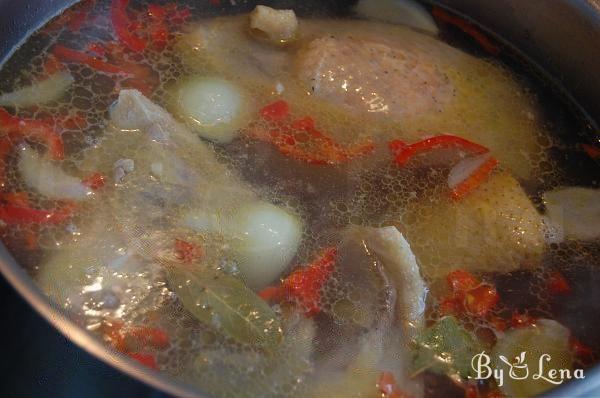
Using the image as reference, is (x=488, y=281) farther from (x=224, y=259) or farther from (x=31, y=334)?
(x=31, y=334)

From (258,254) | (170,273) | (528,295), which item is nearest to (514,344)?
(528,295)

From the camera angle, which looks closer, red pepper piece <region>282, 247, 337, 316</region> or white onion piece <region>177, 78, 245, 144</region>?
red pepper piece <region>282, 247, 337, 316</region>

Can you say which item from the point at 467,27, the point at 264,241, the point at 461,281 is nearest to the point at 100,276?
the point at 264,241

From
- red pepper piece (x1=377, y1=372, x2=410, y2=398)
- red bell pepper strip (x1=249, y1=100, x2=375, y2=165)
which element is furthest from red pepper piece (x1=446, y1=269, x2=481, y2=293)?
red bell pepper strip (x1=249, y1=100, x2=375, y2=165)

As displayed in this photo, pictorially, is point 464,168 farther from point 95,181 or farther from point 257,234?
point 95,181

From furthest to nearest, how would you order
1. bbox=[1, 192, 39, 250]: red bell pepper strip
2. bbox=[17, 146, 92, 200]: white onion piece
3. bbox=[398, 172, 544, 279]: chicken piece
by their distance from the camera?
bbox=[398, 172, 544, 279]: chicken piece, bbox=[17, 146, 92, 200]: white onion piece, bbox=[1, 192, 39, 250]: red bell pepper strip

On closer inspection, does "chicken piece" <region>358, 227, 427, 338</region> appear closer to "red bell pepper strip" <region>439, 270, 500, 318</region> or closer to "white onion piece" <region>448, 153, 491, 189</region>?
"red bell pepper strip" <region>439, 270, 500, 318</region>

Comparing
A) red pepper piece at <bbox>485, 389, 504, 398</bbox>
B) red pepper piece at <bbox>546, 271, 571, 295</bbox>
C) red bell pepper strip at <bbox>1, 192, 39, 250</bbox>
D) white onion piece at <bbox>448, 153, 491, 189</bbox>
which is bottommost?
red bell pepper strip at <bbox>1, 192, 39, 250</bbox>

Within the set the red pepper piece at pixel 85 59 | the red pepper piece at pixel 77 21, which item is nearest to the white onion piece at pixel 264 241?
the red pepper piece at pixel 85 59
